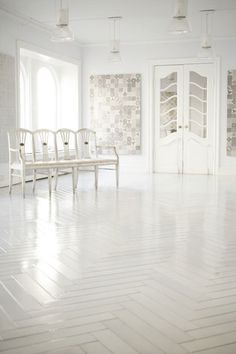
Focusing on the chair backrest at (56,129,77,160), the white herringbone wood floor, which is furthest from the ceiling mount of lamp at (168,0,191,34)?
the chair backrest at (56,129,77,160)

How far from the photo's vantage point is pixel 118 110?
10.2 meters

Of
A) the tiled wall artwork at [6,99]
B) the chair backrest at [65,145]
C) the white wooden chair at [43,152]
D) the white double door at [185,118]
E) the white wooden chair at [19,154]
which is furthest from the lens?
the white double door at [185,118]

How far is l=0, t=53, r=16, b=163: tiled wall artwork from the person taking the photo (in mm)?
7484

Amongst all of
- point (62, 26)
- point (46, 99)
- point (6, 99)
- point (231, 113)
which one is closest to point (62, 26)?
point (62, 26)

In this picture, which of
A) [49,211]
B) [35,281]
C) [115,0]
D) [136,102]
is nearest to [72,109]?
[136,102]

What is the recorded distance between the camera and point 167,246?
12.8 ft

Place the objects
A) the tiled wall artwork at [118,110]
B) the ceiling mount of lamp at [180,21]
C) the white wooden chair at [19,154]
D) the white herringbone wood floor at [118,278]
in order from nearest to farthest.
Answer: the white herringbone wood floor at [118,278] < the ceiling mount of lamp at [180,21] < the white wooden chair at [19,154] < the tiled wall artwork at [118,110]

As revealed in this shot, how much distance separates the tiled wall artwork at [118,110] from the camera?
33.2 ft

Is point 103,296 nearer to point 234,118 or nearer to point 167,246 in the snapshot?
point 167,246

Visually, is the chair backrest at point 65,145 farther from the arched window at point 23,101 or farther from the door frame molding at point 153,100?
the door frame molding at point 153,100

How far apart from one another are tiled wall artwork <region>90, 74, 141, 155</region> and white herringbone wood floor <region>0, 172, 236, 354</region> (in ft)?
14.3

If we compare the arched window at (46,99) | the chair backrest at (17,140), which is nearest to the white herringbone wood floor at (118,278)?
the chair backrest at (17,140)

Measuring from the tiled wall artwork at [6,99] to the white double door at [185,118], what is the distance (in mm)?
3294

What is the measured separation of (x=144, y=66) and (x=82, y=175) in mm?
2515
